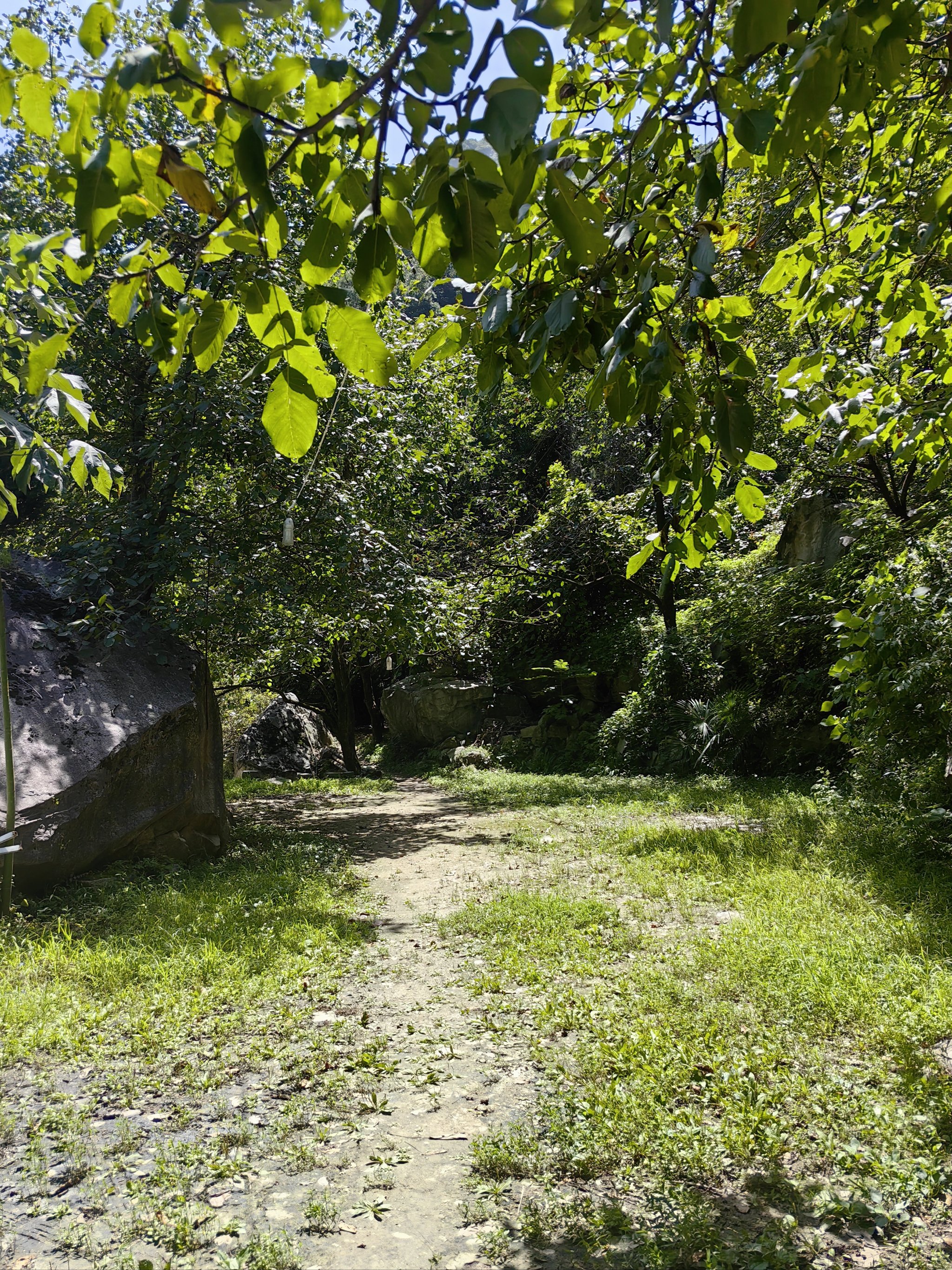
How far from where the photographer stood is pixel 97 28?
1.10 meters

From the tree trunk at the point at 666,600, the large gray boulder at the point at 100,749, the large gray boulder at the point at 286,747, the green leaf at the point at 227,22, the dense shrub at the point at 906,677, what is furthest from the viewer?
the large gray boulder at the point at 286,747

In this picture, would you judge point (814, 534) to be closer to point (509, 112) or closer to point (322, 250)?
point (322, 250)

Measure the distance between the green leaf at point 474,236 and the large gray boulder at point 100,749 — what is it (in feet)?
15.8

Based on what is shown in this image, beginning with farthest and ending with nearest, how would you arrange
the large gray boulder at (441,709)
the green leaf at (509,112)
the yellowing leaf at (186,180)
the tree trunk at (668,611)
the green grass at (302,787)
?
1. the large gray boulder at (441,709)
2. the green grass at (302,787)
3. the tree trunk at (668,611)
4. the yellowing leaf at (186,180)
5. the green leaf at (509,112)

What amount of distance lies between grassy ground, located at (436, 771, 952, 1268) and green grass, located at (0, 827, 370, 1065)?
966 millimetres

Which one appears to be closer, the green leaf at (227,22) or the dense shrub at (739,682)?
the green leaf at (227,22)

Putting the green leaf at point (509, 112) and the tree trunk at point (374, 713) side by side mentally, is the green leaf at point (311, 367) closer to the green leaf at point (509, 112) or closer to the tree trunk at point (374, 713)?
the green leaf at point (509, 112)

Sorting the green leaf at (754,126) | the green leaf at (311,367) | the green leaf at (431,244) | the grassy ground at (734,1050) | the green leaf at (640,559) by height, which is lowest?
the grassy ground at (734,1050)

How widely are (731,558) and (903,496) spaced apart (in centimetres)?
408

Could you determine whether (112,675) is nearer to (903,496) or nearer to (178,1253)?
(178,1253)

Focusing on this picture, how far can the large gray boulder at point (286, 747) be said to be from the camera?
1612cm

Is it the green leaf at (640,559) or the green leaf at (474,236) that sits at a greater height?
the green leaf at (474,236)

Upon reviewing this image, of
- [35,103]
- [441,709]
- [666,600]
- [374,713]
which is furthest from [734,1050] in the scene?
[374,713]

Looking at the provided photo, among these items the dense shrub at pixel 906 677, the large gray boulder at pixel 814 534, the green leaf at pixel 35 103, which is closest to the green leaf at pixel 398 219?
the green leaf at pixel 35 103
